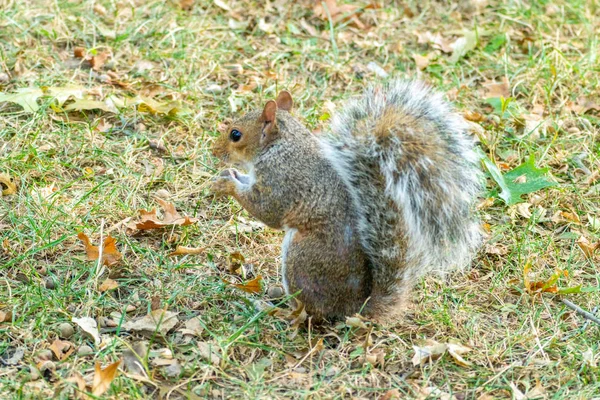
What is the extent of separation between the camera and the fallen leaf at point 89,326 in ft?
9.07

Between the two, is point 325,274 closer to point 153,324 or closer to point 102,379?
point 153,324

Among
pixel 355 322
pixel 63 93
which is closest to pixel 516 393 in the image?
pixel 355 322

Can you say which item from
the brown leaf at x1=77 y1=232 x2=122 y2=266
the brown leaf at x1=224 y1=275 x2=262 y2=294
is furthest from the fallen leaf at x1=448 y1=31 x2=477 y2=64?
the brown leaf at x1=77 y1=232 x2=122 y2=266

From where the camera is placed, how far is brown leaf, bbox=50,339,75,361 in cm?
268

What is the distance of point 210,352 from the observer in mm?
2736

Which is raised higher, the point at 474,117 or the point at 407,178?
the point at 407,178

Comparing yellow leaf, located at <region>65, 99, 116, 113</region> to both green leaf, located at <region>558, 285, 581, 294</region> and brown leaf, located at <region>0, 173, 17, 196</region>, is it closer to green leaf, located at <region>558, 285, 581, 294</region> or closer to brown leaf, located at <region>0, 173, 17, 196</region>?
brown leaf, located at <region>0, 173, 17, 196</region>

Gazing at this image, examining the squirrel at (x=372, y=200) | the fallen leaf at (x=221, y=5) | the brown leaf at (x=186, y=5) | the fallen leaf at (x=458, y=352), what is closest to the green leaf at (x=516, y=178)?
the squirrel at (x=372, y=200)

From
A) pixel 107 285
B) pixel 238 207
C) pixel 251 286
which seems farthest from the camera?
pixel 238 207

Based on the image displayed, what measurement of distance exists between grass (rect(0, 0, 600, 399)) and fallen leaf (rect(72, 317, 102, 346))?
0.10 feet

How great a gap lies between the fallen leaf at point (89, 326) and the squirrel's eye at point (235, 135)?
90 centimetres

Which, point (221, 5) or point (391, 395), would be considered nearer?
point (391, 395)

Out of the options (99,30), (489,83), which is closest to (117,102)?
(99,30)

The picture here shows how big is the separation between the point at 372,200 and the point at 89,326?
1061 mm
